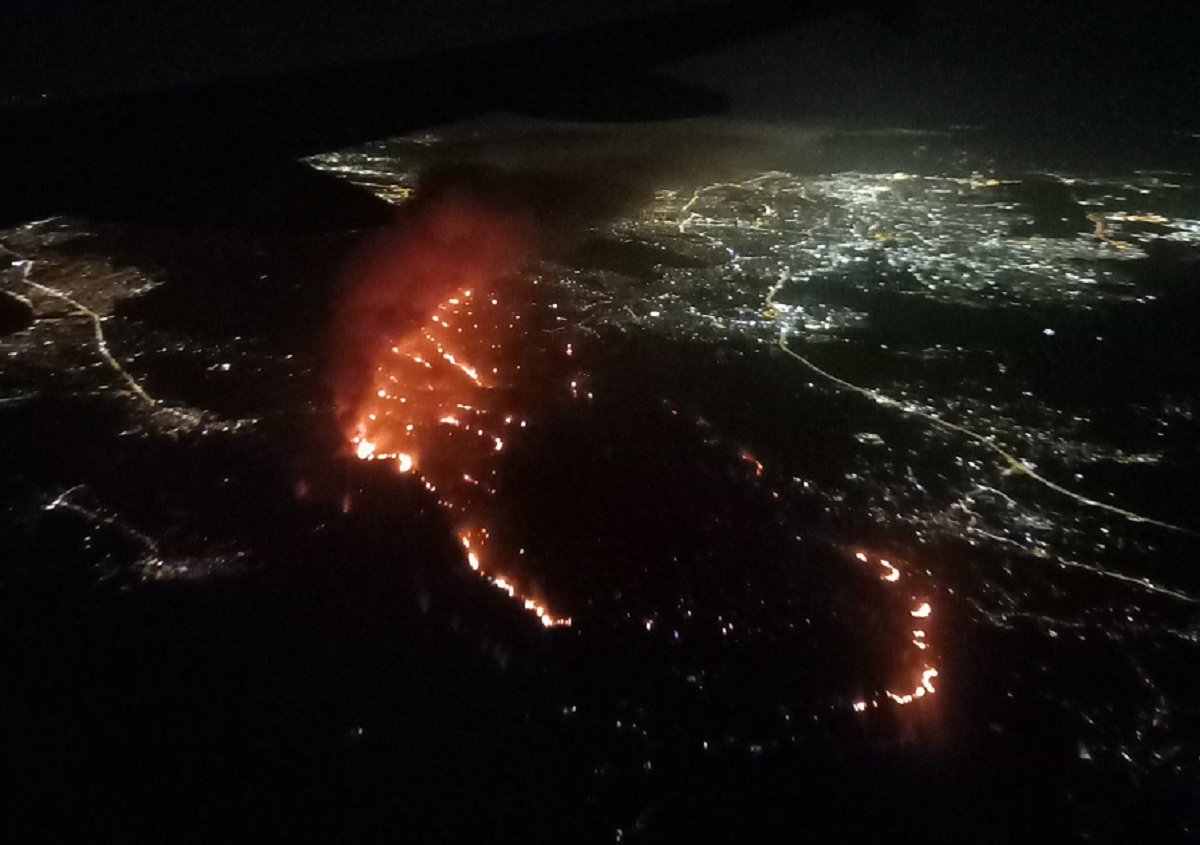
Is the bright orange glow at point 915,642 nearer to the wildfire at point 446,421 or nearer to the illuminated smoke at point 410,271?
the wildfire at point 446,421

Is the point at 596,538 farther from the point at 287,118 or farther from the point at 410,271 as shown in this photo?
the point at 287,118

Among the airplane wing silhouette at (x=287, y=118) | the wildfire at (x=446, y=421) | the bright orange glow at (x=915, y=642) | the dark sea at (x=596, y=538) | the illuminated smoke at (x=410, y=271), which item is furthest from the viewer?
the airplane wing silhouette at (x=287, y=118)

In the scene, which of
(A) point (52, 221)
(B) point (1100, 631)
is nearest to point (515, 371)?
(B) point (1100, 631)

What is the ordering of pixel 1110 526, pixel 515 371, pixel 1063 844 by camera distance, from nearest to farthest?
1. pixel 1063 844
2. pixel 1110 526
3. pixel 515 371

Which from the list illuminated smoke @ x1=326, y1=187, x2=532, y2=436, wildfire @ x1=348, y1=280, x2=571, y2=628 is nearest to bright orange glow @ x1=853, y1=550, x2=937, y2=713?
wildfire @ x1=348, y1=280, x2=571, y2=628

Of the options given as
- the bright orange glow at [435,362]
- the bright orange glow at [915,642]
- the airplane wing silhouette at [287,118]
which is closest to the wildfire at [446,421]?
the bright orange glow at [435,362]

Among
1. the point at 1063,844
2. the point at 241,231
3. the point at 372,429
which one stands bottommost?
the point at 1063,844

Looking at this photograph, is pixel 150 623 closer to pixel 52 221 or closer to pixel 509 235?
pixel 509 235

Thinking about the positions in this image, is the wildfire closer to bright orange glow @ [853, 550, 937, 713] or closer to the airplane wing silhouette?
bright orange glow @ [853, 550, 937, 713]
